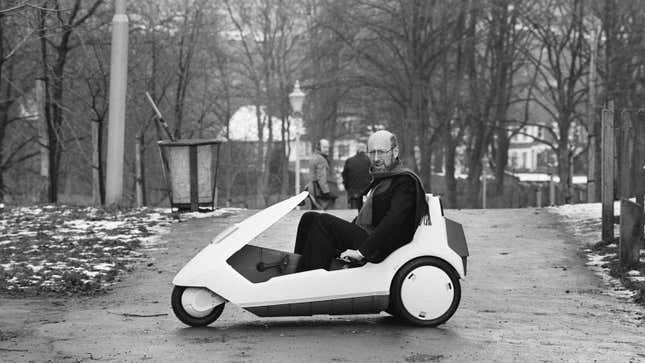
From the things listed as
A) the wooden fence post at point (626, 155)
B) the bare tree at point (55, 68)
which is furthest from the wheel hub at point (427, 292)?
the bare tree at point (55, 68)

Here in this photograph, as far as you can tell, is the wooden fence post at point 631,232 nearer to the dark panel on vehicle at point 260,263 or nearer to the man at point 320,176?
the dark panel on vehicle at point 260,263

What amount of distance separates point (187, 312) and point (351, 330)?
119cm

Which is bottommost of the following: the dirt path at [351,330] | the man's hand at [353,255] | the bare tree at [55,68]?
the dirt path at [351,330]

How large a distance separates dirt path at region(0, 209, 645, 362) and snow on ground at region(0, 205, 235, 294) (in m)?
0.59

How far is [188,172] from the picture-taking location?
20.3 metres

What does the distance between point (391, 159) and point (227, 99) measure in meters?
43.7

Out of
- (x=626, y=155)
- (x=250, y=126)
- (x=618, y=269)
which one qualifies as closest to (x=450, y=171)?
(x=250, y=126)

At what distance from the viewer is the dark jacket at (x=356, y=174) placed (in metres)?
23.0

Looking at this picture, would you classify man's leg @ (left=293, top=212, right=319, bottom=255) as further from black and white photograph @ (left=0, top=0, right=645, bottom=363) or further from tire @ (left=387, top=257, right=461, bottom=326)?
tire @ (left=387, top=257, right=461, bottom=326)

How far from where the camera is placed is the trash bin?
797 inches

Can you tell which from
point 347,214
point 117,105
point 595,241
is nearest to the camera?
point 595,241

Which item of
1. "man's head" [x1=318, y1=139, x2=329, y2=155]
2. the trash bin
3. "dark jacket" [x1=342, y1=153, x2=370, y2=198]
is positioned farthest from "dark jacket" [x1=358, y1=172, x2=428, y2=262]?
"dark jacket" [x1=342, y1=153, x2=370, y2=198]

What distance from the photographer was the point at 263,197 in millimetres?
56969

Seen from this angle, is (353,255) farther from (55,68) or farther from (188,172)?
(55,68)
